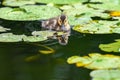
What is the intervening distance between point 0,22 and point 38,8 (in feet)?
1.51

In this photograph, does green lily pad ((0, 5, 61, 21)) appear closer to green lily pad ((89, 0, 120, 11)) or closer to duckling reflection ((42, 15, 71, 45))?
duckling reflection ((42, 15, 71, 45))

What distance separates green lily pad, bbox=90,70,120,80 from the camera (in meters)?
1.83

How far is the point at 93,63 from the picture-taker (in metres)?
2.02

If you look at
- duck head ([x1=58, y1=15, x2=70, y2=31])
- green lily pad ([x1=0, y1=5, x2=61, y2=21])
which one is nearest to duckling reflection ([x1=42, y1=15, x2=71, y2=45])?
duck head ([x1=58, y1=15, x2=70, y2=31])

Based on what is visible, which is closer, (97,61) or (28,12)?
(97,61)

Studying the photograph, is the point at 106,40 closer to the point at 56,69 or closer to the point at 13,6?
the point at 56,69

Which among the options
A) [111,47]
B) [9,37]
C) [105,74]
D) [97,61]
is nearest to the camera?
[105,74]

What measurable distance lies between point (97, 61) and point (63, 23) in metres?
0.71

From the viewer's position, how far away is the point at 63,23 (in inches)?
106

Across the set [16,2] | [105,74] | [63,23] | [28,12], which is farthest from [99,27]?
[16,2]

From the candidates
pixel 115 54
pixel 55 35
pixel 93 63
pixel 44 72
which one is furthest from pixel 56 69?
pixel 55 35

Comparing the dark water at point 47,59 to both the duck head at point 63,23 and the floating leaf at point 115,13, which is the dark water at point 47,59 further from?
the floating leaf at point 115,13

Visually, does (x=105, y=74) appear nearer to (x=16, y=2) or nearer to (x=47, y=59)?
(x=47, y=59)

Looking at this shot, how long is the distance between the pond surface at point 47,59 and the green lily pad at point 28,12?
0.48 m
